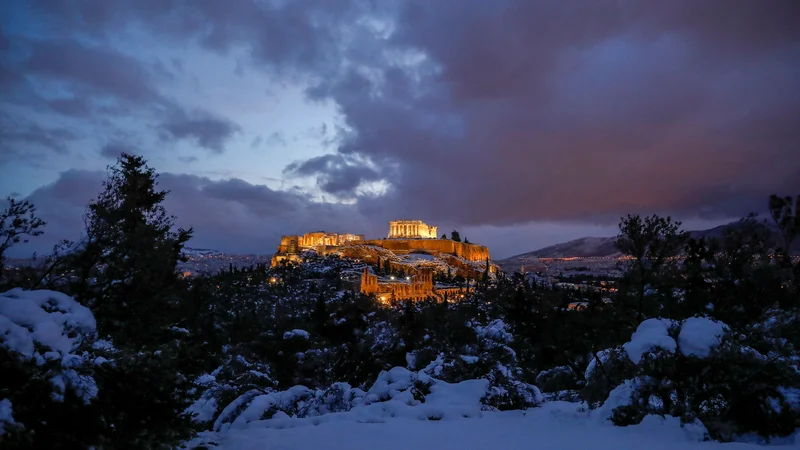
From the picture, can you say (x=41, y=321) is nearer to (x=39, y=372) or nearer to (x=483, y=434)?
(x=39, y=372)

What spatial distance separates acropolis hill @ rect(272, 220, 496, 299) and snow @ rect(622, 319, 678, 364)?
78.9 meters

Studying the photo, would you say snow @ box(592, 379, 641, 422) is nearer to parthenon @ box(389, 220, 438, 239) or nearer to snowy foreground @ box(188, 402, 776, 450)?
snowy foreground @ box(188, 402, 776, 450)

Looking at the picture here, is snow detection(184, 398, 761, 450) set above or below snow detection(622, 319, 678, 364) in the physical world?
below

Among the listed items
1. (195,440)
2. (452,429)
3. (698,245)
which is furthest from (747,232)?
(195,440)

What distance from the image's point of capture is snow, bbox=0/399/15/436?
4089 mm

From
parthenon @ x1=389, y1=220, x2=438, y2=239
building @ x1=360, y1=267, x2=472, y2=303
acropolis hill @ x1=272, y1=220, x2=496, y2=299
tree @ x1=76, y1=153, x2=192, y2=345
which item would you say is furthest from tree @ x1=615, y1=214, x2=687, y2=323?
parthenon @ x1=389, y1=220, x2=438, y2=239

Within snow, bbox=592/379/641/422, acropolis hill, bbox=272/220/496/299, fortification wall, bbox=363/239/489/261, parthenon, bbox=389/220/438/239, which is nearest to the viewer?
snow, bbox=592/379/641/422

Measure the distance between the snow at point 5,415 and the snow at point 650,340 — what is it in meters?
7.98

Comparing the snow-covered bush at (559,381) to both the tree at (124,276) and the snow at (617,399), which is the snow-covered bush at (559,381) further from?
the tree at (124,276)

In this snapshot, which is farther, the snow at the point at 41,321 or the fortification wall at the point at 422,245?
the fortification wall at the point at 422,245

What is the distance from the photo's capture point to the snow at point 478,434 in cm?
611

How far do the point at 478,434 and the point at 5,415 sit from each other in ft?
20.1

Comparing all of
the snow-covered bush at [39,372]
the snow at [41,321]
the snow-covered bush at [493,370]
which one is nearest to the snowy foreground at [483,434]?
the snow-covered bush at [493,370]

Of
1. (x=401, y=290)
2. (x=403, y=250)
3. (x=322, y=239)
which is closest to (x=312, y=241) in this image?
(x=322, y=239)
